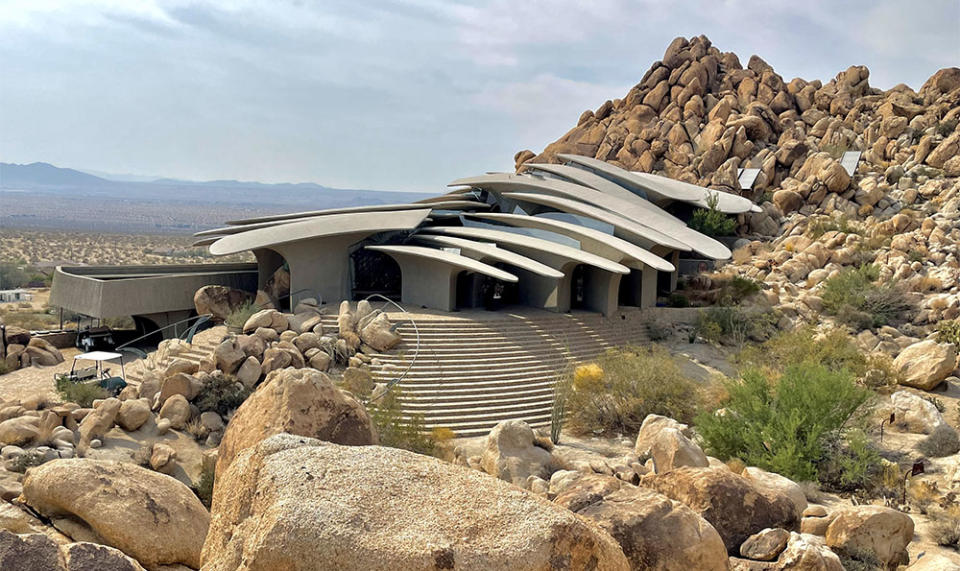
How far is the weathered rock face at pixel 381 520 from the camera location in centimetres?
362

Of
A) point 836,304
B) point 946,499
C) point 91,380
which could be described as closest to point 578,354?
point 836,304

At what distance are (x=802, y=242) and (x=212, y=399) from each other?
24315mm

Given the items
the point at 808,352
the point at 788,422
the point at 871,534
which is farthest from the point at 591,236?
the point at 871,534

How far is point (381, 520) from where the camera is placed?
3.77 metres

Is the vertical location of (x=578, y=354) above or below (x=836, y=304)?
below

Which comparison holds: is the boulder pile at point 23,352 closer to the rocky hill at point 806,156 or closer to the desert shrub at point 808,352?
the desert shrub at point 808,352

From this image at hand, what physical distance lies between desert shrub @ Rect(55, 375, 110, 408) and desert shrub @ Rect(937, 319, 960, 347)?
855 inches

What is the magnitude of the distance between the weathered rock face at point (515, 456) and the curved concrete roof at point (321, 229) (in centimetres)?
1247

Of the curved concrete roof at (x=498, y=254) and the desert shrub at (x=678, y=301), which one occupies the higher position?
the curved concrete roof at (x=498, y=254)

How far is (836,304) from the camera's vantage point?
2245 cm

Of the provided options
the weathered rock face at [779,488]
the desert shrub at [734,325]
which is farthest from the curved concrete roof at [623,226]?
the weathered rock face at [779,488]

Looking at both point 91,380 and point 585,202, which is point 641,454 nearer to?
point 91,380

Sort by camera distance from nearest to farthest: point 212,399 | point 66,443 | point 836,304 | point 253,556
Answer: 1. point 253,556
2. point 66,443
3. point 212,399
4. point 836,304

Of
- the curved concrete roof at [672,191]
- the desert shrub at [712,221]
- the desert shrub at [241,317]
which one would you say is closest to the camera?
the desert shrub at [241,317]
